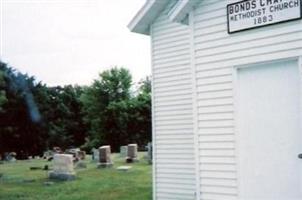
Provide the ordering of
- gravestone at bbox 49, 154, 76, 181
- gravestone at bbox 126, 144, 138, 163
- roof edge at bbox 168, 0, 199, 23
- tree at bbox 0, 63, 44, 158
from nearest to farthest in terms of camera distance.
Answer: roof edge at bbox 168, 0, 199, 23, gravestone at bbox 49, 154, 76, 181, gravestone at bbox 126, 144, 138, 163, tree at bbox 0, 63, 44, 158

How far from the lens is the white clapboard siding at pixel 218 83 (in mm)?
8031

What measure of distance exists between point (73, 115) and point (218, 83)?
212 ft

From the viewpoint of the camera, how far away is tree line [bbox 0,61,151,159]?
151 feet

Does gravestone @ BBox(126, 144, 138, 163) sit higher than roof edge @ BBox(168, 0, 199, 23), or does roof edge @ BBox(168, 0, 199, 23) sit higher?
roof edge @ BBox(168, 0, 199, 23)

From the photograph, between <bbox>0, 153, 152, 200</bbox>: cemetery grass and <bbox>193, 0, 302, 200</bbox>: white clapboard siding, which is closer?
<bbox>193, 0, 302, 200</bbox>: white clapboard siding

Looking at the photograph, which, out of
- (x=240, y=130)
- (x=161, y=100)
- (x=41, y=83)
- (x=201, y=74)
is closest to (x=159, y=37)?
(x=161, y=100)

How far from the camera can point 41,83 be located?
171 ft

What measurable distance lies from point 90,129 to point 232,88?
57814 mm

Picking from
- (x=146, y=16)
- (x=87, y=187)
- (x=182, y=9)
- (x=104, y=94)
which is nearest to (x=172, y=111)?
(x=146, y=16)

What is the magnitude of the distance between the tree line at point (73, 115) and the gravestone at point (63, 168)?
55.9 feet

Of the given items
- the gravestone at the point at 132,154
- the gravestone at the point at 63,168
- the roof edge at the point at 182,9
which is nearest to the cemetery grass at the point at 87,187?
the gravestone at the point at 63,168

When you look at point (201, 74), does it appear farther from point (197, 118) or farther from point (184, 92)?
point (184, 92)

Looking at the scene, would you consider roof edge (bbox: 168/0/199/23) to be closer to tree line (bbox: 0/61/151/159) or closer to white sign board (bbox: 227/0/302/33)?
white sign board (bbox: 227/0/302/33)

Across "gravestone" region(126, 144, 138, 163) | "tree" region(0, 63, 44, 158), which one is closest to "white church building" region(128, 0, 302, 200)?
"gravestone" region(126, 144, 138, 163)
